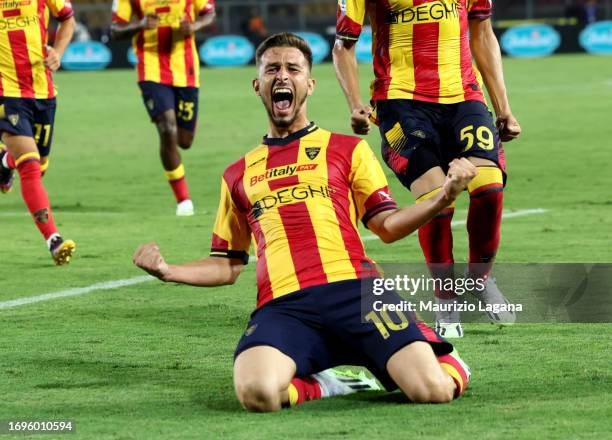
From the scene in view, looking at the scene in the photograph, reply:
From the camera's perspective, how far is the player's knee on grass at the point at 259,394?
541cm

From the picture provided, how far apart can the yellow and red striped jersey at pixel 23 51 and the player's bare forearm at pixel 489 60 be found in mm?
4185

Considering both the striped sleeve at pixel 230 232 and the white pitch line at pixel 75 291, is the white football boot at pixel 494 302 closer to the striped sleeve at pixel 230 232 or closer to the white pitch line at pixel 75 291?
the striped sleeve at pixel 230 232

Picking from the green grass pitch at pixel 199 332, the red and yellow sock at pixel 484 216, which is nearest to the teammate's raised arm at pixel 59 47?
the green grass pitch at pixel 199 332

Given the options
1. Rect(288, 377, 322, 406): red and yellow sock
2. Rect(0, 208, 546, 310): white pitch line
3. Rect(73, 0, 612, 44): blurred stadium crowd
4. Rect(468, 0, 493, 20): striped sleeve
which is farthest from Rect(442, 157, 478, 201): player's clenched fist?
Rect(73, 0, 612, 44): blurred stadium crowd

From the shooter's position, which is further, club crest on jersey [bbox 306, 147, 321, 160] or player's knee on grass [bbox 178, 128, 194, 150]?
player's knee on grass [bbox 178, 128, 194, 150]

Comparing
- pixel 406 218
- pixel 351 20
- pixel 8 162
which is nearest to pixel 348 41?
pixel 351 20

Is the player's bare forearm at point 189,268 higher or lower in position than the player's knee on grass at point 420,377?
higher

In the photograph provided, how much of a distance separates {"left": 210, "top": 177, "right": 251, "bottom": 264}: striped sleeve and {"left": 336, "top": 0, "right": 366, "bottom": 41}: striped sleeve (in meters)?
1.61

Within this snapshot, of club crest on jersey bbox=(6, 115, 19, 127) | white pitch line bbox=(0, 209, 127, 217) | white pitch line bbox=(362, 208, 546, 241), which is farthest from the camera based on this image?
white pitch line bbox=(0, 209, 127, 217)

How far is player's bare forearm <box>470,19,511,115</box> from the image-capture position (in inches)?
300

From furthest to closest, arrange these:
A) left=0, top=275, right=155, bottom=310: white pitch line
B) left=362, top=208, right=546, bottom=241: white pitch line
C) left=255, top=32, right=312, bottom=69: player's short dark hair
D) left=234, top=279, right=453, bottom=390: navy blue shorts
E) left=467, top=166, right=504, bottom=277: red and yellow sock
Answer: left=362, top=208, right=546, bottom=241: white pitch line < left=0, top=275, right=155, bottom=310: white pitch line < left=467, top=166, right=504, bottom=277: red and yellow sock < left=255, top=32, right=312, bottom=69: player's short dark hair < left=234, top=279, right=453, bottom=390: navy blue shorts

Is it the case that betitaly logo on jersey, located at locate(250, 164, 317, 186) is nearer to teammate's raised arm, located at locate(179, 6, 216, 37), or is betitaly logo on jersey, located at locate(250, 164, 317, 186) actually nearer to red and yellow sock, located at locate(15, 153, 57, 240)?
red and yellow sock, located at locate(15, 153, 57, 240)

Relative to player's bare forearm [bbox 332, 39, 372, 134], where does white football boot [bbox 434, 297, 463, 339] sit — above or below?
below

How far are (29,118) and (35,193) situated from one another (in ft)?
2.41
